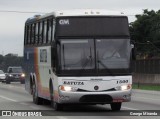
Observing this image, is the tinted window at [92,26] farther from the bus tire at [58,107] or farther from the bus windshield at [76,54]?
the bus tire at [58,107]

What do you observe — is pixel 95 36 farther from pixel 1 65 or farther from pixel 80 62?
pixel 1 65

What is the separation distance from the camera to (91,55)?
1873cm

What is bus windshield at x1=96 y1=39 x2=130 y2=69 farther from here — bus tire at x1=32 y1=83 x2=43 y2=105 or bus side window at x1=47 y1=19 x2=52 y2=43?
bus tire at x1=32 y1=83 x2=43 y2=105

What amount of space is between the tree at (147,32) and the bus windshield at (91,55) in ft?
179

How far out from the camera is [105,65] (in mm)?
18688

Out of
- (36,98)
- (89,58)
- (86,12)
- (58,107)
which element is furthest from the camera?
(36,98)

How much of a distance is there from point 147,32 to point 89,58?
5926 centimetres

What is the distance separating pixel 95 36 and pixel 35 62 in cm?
526

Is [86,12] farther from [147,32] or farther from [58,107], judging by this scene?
[147,32]

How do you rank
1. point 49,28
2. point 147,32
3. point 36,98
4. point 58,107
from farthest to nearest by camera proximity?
point 147,32 → point 36,98 → point 49,28 → point 58,107

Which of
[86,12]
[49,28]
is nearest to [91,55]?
[86,12]

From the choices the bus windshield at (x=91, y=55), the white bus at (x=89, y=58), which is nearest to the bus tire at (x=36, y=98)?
the white bus at (x=89, y=58)

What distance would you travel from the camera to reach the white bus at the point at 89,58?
18500 millimetres

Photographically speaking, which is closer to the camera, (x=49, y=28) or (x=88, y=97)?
(x=88, y=97)
